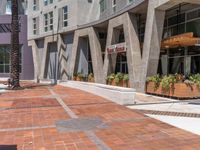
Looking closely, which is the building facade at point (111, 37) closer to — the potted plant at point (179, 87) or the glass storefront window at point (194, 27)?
the glass storefront window at point (194, 27)

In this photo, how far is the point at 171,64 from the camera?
23094mm

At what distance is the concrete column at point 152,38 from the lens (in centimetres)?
1864

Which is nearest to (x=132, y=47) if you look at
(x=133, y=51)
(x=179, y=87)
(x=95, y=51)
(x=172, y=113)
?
(x=133, y=51)

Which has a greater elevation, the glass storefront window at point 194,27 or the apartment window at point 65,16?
the apartment window at point 65,16

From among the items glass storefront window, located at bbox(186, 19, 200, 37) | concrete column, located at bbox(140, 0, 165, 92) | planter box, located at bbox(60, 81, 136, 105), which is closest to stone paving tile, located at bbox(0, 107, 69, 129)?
planter box, located at bbox(60, 81, 136, 105)

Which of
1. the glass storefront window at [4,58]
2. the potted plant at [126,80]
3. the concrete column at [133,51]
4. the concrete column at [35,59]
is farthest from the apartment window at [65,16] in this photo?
the potted plant at [126,80]

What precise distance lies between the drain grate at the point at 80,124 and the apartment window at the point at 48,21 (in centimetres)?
2931

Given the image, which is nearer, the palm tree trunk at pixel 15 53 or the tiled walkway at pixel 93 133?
the tiled walkway at pixel 93 133

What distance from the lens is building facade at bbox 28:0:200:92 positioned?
758 inches

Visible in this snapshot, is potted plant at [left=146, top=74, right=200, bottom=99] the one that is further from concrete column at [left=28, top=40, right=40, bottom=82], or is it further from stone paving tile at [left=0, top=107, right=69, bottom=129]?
concrete column at [left=28, top=40, right=40, bottom=82]

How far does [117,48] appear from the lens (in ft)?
Result: 78.2

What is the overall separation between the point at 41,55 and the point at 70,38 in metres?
7.91

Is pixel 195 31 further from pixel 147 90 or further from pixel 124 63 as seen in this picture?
pixel 124 63

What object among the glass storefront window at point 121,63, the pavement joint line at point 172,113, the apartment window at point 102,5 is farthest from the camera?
the apartment window at point 102,5
